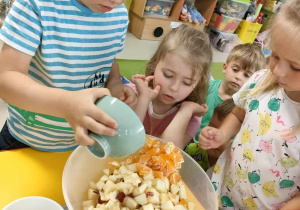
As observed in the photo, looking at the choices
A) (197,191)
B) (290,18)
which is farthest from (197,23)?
(197,191)

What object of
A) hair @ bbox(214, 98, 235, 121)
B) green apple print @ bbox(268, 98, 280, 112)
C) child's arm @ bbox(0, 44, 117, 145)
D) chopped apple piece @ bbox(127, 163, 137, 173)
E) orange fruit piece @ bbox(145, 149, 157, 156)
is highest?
child's arm @ bbox(0, 44, 117, 145)

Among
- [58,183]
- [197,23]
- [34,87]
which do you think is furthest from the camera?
[197,23]

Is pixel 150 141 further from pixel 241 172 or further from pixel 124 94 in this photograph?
pixel 241 172

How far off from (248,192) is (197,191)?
29 centimetres

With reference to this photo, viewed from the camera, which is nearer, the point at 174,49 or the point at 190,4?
the point at 174,49

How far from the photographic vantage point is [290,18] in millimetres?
649

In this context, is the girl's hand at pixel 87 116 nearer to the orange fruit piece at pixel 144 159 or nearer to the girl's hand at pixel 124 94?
the orange fruit piece at pixel 144 159

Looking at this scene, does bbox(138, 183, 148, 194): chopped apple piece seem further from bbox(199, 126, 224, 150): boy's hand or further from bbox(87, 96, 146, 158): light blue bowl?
bbox(199, 126, 224, 150): boy's hand

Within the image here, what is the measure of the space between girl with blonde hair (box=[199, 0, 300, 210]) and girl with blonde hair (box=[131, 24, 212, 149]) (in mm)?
108

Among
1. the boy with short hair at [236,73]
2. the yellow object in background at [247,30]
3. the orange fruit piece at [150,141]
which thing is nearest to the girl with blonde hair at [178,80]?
the orange fruit piece at [150,141]

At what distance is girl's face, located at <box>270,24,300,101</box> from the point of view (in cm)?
62

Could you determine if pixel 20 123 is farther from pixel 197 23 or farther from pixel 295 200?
pixel 197 23

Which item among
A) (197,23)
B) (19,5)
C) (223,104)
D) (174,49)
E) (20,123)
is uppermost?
(19,5)

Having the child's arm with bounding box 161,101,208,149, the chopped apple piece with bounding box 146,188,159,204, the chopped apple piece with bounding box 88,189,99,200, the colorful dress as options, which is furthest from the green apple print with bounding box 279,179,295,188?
the chopped apple piece with bounding box 88,189,99,200
